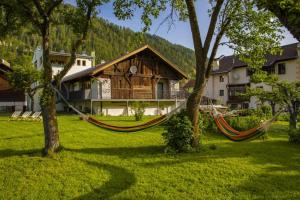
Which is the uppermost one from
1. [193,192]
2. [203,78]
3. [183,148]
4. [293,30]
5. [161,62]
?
[161,62]

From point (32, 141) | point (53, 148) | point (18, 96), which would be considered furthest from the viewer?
point (18, 96)

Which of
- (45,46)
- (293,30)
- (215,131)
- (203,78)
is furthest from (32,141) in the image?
(293,30)

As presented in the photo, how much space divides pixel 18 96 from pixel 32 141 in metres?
28.7

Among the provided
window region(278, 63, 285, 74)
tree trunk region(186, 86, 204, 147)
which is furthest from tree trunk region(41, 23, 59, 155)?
window region(278, 63, 285, 74)

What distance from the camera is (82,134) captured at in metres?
12.5

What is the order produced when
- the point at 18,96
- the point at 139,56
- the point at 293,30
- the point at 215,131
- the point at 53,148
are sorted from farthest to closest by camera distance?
the point at 18,96 → the point at 139,56 → the point at 215,131 → the point at 53,148 → the point at 293,30

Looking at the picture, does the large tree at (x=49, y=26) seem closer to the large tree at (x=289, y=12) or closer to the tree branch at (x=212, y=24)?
the tree branch at (x=212, y=24)

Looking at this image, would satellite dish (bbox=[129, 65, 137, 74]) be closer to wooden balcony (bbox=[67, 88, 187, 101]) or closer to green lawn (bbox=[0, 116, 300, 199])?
wooden balcony (bbox=[67, 88, 187, 101])

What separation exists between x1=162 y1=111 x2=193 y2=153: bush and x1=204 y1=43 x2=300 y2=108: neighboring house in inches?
973

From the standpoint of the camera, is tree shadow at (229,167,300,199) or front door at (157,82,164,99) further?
front door at (157,82,164,99)

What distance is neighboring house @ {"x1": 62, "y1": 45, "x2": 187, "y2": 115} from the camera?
26.0m

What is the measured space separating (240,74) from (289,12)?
A: 1415 inches

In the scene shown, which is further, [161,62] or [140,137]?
[161,62]

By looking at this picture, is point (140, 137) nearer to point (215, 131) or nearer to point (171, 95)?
point (215, 131)
